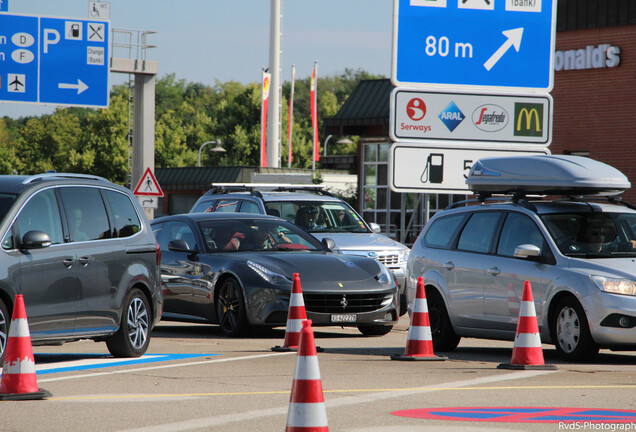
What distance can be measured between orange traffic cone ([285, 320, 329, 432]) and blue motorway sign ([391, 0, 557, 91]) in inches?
504

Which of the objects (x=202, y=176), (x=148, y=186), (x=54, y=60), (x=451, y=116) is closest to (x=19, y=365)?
(x=451, y=116)

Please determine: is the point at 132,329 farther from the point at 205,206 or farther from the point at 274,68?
the point at 274,68

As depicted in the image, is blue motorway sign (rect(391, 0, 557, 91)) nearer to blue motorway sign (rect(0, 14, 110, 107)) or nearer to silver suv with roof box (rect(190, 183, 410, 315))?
silver suv with roof box (rect(190, 183, 410, 315))

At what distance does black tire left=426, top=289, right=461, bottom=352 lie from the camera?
1326 cm

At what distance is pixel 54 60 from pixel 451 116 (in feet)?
57.3

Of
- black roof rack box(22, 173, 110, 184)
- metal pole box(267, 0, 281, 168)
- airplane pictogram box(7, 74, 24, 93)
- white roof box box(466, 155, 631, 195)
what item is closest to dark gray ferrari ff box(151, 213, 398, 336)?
white roof box box(466, 155, 631, 195)

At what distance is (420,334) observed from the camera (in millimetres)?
11828

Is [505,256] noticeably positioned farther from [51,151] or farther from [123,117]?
[51,151]

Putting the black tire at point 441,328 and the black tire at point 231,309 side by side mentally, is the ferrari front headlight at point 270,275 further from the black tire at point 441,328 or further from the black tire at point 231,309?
the black tire at point 441,328

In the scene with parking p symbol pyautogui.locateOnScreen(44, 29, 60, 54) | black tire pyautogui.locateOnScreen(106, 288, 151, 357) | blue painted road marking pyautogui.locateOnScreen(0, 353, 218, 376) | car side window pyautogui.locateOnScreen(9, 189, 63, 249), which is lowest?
blue painted road marking pyautogui.locateOnScreen(0, 353, 218, 376)

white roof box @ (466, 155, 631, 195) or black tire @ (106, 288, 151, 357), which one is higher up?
white roof box @ (466, 155, 631, 195)

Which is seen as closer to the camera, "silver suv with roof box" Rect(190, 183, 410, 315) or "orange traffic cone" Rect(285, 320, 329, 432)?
"orange traffic cone" Rect(285, 320, 329, 432)

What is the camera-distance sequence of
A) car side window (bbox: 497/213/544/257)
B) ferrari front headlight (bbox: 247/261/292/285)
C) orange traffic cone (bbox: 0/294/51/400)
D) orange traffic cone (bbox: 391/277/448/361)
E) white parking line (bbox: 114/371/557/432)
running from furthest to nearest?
ferrari front headlight (bbox: 247/261/292/285) → car side window (bbox: 497/213/544/257) → orange traffic cone (bbox: 391/277/448/361) → orange traffic cone (bbox: 0/294/51/400) → white parking line (bbox: 114/371/557/432)

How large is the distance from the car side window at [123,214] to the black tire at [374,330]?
12.7 feet
